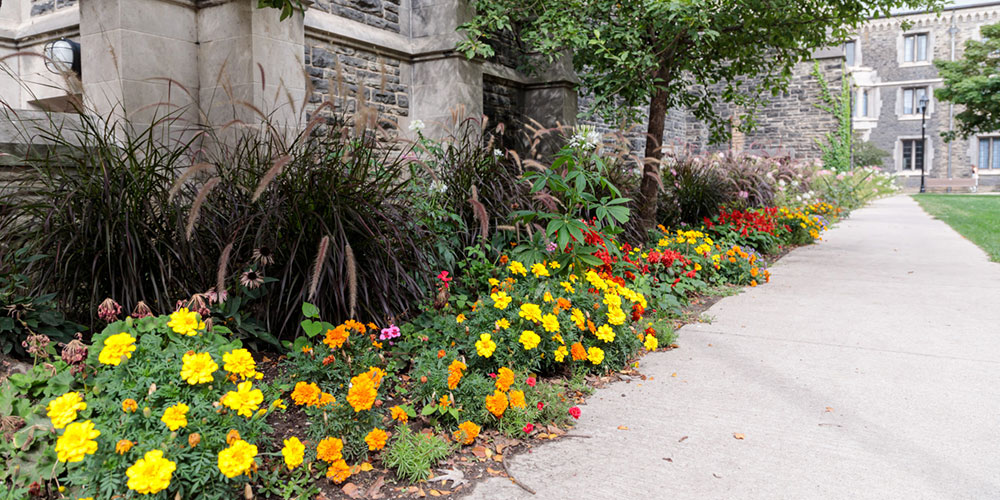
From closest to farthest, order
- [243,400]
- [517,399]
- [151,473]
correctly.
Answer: [151,473] < [243,400] < [517,399]

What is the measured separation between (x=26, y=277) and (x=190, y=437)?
1.43m

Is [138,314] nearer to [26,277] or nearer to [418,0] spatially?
[26,277]

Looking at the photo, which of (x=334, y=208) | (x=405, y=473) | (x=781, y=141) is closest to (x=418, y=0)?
(x=334, y=208)

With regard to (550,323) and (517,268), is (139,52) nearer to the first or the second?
(517,268)

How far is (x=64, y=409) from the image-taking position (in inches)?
73.8

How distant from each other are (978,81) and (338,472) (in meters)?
33.0

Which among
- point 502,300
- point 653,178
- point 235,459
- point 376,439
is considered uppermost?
point 653,178

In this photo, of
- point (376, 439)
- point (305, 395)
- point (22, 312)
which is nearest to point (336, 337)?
point (305, 395)

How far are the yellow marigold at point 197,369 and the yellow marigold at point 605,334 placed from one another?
189 centimetres

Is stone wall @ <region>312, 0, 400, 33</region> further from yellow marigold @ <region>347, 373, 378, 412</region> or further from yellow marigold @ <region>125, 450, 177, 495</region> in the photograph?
yellow marigold @ <region>125, 450, 177, 495</region>

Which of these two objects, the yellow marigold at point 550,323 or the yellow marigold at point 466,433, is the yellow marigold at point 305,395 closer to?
the yellow marigold at point 466,433

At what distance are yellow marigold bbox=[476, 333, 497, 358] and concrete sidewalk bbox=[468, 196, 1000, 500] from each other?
49cm

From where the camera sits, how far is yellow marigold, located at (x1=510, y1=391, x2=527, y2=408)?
105 inches

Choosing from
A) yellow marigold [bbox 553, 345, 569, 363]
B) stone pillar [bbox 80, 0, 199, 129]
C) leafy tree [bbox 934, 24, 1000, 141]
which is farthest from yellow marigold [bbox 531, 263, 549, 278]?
leafy tree [bbox 934, 24, 1000, 141]
